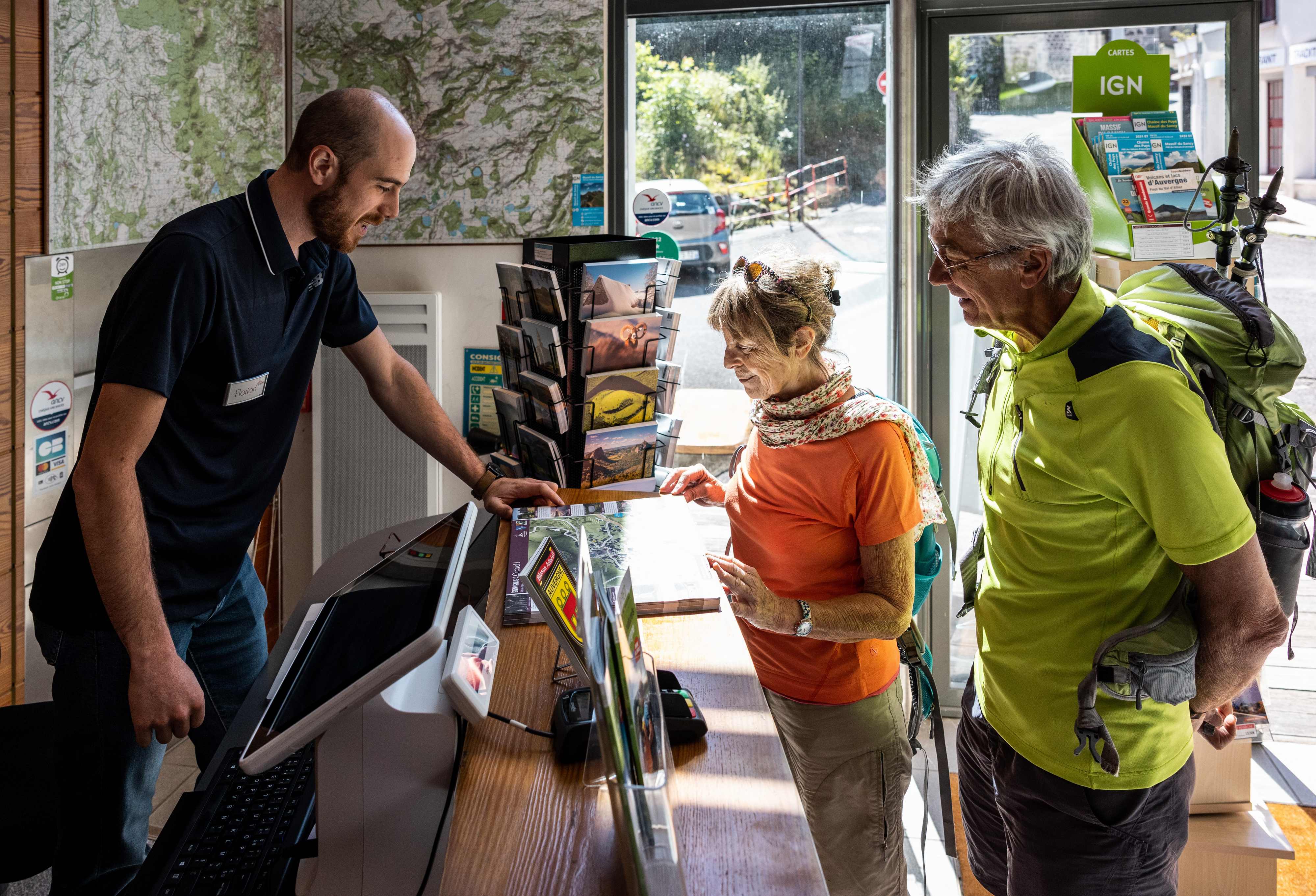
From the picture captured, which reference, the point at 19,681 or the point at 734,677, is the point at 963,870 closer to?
the point at 734,677

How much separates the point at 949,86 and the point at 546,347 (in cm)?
194

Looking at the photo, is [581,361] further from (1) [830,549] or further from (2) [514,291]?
(1) [830,549]

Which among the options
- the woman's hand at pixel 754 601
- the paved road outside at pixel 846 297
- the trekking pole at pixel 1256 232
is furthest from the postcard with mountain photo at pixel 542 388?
the trekking pole at pixel 1256 232

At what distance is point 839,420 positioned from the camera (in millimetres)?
1706

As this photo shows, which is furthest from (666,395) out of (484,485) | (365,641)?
(365,641)

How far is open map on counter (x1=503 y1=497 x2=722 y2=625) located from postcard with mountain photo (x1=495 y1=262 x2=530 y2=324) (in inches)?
29.7

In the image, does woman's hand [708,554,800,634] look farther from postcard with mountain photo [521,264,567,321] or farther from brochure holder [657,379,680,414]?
brochure holder [657,379,680,414]

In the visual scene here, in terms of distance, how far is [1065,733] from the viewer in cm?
154

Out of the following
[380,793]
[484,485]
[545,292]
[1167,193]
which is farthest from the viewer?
[1167,193]

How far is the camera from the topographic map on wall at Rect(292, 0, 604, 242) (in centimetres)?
335

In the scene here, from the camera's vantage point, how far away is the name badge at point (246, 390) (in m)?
1.83

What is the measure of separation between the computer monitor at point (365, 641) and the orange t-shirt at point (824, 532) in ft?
2.16

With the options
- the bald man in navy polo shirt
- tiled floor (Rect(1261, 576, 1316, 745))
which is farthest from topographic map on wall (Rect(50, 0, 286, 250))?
tiled floor (Rect(1261, 576, 1316, 745))

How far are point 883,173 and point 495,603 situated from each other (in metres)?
2.50
